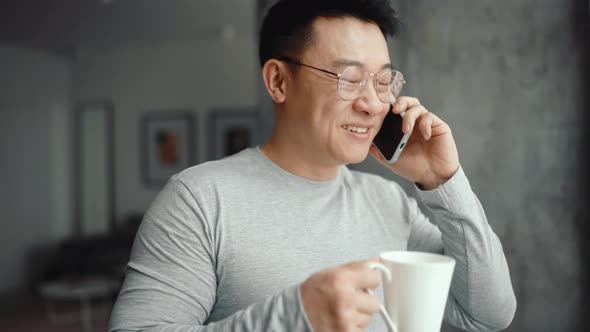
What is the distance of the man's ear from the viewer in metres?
1.17

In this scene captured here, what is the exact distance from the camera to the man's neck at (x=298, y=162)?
116 cm

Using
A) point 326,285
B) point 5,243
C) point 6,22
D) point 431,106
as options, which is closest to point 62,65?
point 6,22

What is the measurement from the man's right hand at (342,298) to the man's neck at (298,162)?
0.50 metres

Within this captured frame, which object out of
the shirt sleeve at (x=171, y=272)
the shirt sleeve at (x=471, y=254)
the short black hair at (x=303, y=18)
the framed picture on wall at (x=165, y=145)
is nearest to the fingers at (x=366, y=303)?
the shirt sleeve at (x=171, y=272)

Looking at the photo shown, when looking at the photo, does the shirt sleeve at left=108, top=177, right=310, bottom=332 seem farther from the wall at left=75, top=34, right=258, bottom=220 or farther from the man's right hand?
the wall at left=75, top=34, right=258, bottom=220

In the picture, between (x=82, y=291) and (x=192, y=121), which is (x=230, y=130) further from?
(x=82, y=291)

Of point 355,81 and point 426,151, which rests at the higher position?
point 355,81

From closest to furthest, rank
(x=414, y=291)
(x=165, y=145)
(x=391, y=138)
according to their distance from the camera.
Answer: (x=414, y=291), (x=391, y=138), (x=165, y=145)

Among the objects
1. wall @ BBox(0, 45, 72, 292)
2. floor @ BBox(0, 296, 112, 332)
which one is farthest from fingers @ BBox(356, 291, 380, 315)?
wall @ BBox(0, 45, 72, 292)

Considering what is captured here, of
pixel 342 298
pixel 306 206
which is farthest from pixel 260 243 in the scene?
pixel 342 298

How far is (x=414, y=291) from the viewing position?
0.66 meters

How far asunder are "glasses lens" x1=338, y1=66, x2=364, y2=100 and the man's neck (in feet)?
0.59

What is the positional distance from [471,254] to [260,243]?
0.41 m

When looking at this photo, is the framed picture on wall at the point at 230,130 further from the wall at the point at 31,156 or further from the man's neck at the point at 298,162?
the man's neck at the point at 298,162
